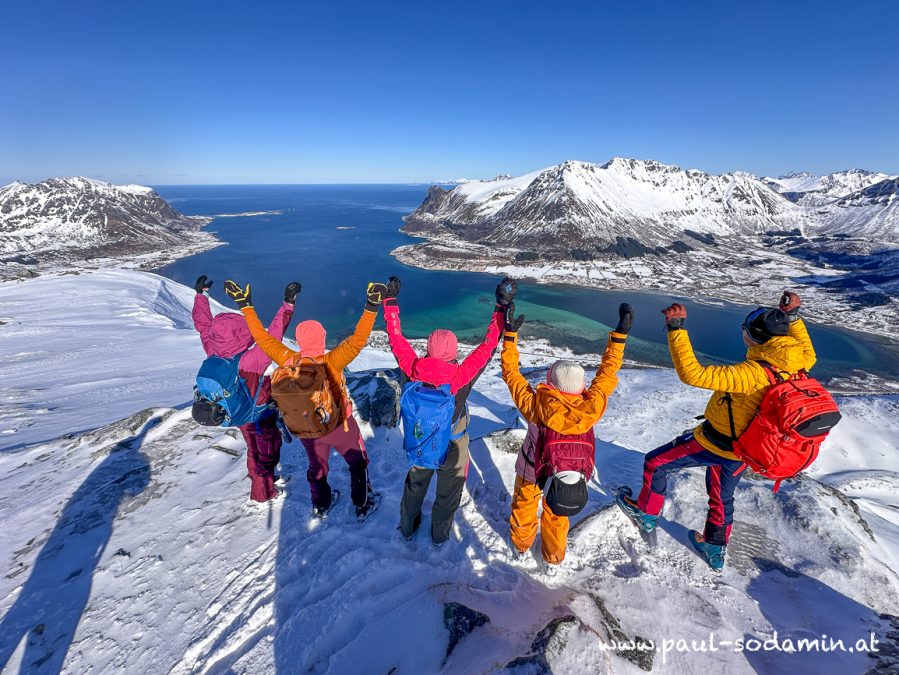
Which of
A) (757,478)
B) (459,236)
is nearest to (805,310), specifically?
(757,478)

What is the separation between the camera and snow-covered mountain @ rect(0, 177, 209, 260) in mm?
90438

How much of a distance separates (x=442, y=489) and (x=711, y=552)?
140 inches

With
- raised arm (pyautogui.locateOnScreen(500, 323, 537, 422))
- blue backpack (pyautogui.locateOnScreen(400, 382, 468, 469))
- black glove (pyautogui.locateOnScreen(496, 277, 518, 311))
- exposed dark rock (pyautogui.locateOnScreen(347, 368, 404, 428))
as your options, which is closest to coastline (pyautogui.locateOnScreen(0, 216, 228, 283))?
exposed dark rock (pyautogui.locateOnScreen(347, 368, 404, 428))

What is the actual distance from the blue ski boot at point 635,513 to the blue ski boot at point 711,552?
539 mm

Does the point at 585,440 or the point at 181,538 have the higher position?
the point at 585,440

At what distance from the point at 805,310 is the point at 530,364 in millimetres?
59978

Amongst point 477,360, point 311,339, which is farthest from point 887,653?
point 311,339

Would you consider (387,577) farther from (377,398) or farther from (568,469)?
(377,398)

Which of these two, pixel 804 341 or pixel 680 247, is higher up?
pixel 680 247

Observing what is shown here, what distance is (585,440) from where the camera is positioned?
12.8ft

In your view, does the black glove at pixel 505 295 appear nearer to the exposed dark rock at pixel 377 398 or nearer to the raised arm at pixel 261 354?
the raised arm at pixel 261 354

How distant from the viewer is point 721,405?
425 centimetres

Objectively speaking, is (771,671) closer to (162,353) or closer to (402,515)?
(402,515)

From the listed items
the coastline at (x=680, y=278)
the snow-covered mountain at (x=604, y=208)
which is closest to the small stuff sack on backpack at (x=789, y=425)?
the coastline at (x=680, y=278)
